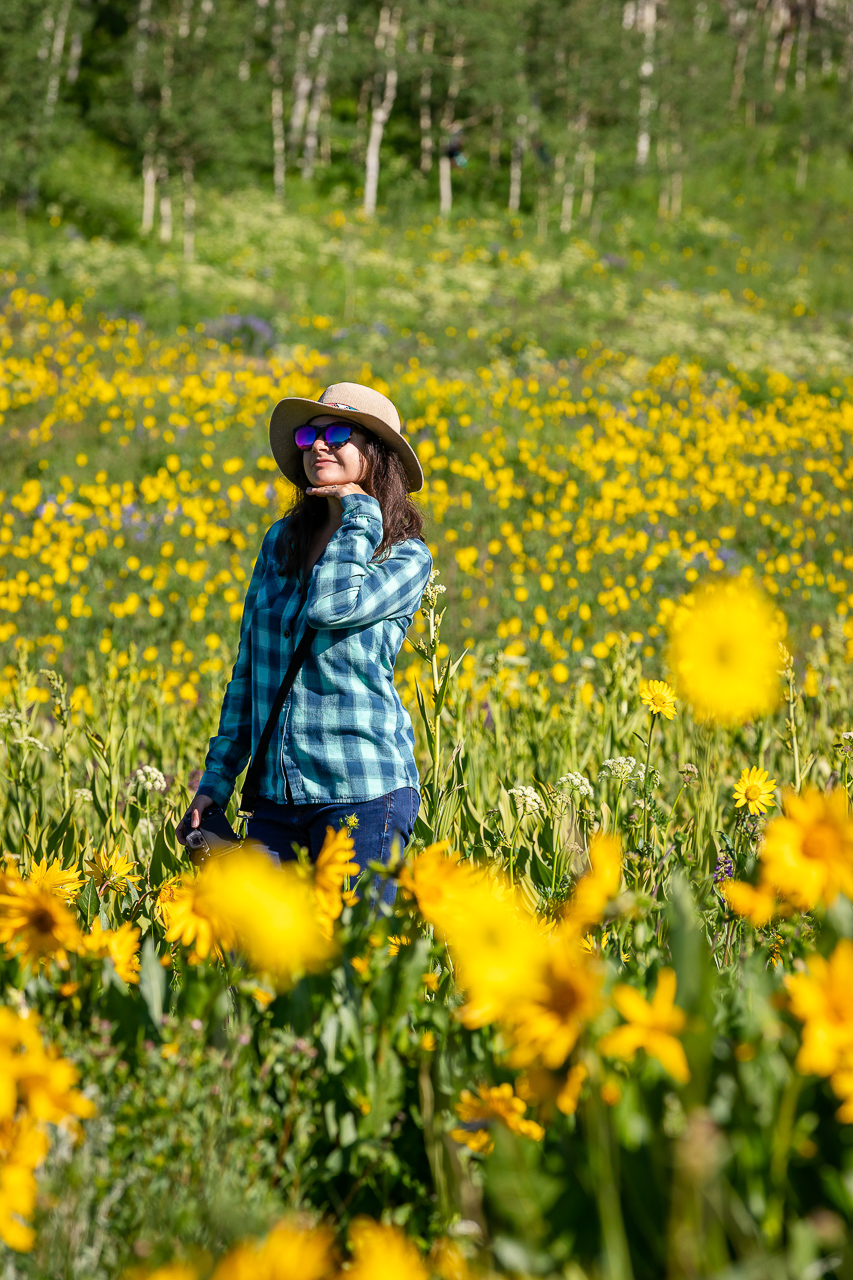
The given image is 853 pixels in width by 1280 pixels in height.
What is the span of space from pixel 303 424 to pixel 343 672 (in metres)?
0.73

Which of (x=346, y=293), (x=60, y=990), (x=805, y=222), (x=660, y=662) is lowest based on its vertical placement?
(x=660, y=662)

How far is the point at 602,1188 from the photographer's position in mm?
858

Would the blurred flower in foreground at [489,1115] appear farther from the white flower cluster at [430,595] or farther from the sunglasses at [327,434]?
the sunglasses at [327,434]

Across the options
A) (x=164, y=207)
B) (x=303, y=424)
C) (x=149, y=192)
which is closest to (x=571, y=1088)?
(x=303, y=424)

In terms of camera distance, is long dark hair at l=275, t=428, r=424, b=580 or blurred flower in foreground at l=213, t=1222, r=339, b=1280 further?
long dark hair at l=275, t=428, r=424, b=580

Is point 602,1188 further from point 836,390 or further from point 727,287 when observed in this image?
point 727,287

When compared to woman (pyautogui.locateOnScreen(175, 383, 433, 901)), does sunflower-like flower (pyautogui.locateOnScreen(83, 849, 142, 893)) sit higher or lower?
lower

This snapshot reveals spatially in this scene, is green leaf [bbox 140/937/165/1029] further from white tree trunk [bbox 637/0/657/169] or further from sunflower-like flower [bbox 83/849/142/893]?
white tree trunk [bbox 637/0/657/169]

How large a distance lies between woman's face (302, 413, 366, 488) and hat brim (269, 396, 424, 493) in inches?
1.7

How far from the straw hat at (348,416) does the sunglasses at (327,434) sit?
3cm

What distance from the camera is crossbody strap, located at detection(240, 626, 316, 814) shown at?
2.11 m

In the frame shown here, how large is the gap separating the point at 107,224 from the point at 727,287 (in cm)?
1245

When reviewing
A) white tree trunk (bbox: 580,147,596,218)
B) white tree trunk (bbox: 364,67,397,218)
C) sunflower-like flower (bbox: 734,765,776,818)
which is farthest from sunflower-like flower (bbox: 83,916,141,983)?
white tree trunk (bbox: 580,147,596,218)

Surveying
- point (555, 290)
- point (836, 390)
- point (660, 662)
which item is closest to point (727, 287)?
point (555, 290)
